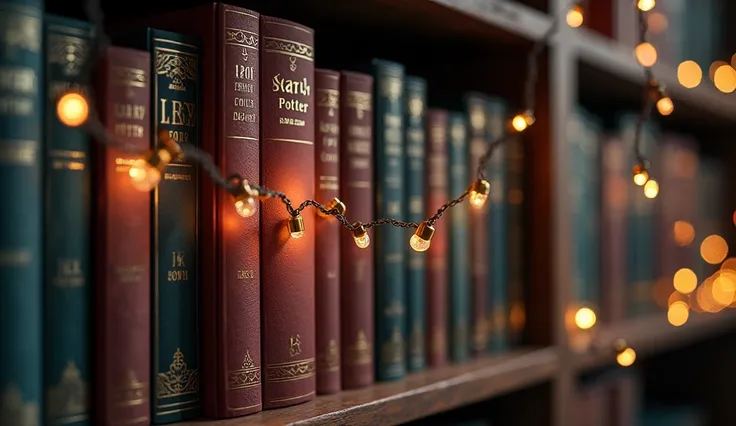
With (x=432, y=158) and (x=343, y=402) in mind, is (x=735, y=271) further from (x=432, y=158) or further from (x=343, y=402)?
(x=343, y=402)

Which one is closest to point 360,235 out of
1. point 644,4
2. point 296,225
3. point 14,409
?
point 296,225

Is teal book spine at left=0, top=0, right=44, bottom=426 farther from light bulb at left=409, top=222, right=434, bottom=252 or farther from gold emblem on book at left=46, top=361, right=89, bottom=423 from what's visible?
light bulb at left=409, top=222, right=434, bottom=252

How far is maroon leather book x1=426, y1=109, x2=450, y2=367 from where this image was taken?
865mm

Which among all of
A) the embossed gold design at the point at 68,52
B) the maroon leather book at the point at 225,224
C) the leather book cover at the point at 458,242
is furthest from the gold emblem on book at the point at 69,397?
the leather book cover at the point at 458,242

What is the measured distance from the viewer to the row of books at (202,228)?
0.54 metres

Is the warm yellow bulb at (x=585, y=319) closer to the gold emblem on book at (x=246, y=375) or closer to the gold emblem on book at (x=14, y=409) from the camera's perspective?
the gold emblem on book at (x=246, y=375)

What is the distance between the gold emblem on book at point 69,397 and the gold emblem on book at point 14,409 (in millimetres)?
24

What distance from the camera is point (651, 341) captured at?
1.19 meters

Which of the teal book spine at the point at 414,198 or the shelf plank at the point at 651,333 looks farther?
the shelf plank at the point at 651,333

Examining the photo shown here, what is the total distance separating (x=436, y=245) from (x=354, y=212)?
14 centimetres

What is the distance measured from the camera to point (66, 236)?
553 millimetres

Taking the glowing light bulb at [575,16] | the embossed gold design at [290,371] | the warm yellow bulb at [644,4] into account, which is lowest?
the embossed gold design at [290,371]

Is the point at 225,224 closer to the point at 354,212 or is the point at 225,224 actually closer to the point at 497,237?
the point at 354,212

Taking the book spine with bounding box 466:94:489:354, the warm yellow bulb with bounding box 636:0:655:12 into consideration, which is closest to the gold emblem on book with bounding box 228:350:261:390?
the book spine with bounding box 466:94:489:354
